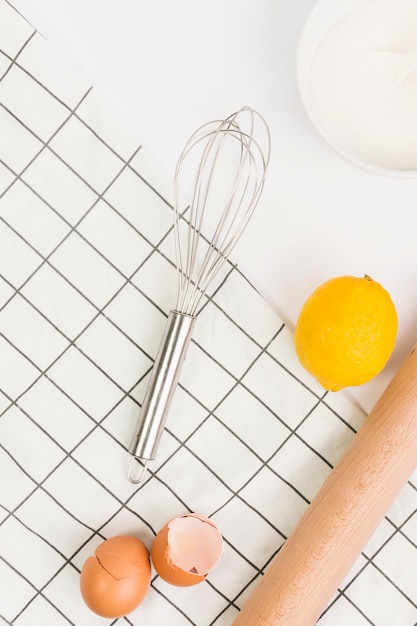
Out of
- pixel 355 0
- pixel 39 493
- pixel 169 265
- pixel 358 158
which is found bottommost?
pixel 39 493

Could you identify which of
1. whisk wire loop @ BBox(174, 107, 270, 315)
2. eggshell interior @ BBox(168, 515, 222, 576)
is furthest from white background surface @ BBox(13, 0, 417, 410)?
eggshell interior @ BBox(168, 515, 222, 576)

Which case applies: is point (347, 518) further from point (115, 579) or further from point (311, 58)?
point (311, 58)

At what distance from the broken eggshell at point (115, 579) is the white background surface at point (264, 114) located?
0.30 m

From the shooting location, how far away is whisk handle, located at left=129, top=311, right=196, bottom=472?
2.28 ft

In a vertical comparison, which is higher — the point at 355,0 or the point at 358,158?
the point at 355,0

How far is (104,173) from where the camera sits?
74 cm

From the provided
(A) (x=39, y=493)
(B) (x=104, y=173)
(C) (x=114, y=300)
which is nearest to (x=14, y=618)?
(A) (x=39, y=493)

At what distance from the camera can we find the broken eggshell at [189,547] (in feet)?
2.24

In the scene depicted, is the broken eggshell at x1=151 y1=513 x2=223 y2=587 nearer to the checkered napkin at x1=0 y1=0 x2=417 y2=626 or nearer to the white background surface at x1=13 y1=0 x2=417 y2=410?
the checkered napkin at x1=0 y1=0 x2=417 y2=626

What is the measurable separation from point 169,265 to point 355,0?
34 cm

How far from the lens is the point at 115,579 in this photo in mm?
666

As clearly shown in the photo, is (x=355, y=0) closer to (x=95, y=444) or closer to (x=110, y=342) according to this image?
(x=110, y=342)

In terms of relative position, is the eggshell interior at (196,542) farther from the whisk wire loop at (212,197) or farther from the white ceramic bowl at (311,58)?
the white ceramic bowl at (311,58)

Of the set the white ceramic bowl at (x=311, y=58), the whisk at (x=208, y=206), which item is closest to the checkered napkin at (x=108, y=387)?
the whisk at (x=208, y=206)
